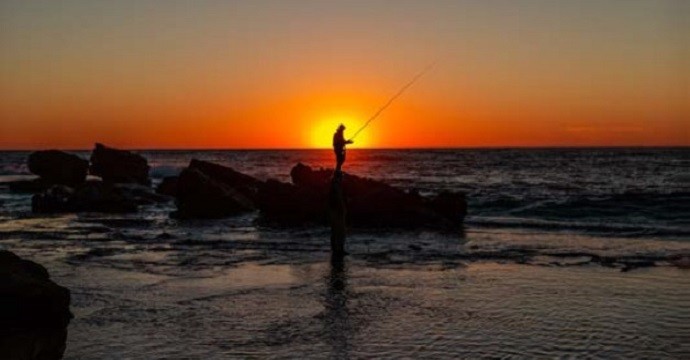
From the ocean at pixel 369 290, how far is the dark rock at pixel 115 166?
22.7 metres

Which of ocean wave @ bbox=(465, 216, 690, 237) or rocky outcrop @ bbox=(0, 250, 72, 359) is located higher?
rocky outcrop @ bbox=(0, 250, 72, 359)

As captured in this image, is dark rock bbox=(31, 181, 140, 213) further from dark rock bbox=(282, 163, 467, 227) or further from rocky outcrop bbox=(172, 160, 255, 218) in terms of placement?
dark rock bbox=(282, 163, 467, 227)

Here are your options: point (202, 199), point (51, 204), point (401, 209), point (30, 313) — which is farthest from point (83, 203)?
point (30, 313)

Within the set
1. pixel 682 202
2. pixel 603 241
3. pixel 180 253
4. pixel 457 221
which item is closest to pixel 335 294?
pixel 180 253

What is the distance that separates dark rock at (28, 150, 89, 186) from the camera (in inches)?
1934

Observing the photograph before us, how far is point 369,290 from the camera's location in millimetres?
12812

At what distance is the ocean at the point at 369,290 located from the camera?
9.09 m

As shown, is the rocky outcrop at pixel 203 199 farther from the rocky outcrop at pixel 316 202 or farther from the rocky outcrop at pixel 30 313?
the rocky outcrop at pixel 30 313

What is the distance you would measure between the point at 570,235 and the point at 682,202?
555 inches

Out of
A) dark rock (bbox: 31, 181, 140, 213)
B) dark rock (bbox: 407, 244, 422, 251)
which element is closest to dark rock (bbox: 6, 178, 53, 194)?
dark rock (bbox: 31, 181, 140, 213)

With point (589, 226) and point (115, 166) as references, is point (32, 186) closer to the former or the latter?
point (115, 166)

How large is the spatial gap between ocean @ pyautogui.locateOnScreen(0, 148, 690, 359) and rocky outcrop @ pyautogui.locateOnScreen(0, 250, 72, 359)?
28 centimetres

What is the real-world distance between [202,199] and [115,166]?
20.7m

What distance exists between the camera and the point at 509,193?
44438 mm
